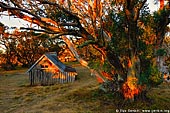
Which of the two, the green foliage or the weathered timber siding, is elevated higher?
the green foliage

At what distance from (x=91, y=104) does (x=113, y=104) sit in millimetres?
1330

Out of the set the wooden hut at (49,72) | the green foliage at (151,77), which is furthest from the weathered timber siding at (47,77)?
the green foliage at (151,77)

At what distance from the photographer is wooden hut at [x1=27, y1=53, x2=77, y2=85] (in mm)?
31344

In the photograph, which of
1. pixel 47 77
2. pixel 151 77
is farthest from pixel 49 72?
pixel 151 77

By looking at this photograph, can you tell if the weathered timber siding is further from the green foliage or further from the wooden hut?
the green foliage

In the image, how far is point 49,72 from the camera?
1254 inches

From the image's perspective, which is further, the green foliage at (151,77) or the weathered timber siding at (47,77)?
the weathered timber siding at (47,77)

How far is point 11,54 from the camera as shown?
55469mm

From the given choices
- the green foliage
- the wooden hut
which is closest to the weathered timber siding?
the wooden hut

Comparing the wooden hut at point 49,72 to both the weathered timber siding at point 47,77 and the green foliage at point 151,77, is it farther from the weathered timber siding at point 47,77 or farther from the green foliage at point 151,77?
the green foliage at point 151,77

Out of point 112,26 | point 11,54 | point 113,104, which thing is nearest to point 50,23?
point 112,26

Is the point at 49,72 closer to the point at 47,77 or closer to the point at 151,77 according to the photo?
the point at 47,77

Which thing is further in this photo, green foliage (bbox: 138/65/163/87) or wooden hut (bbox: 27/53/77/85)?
wooden hut (bbox: 27/53/77/85)

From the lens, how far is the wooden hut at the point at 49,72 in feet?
103
